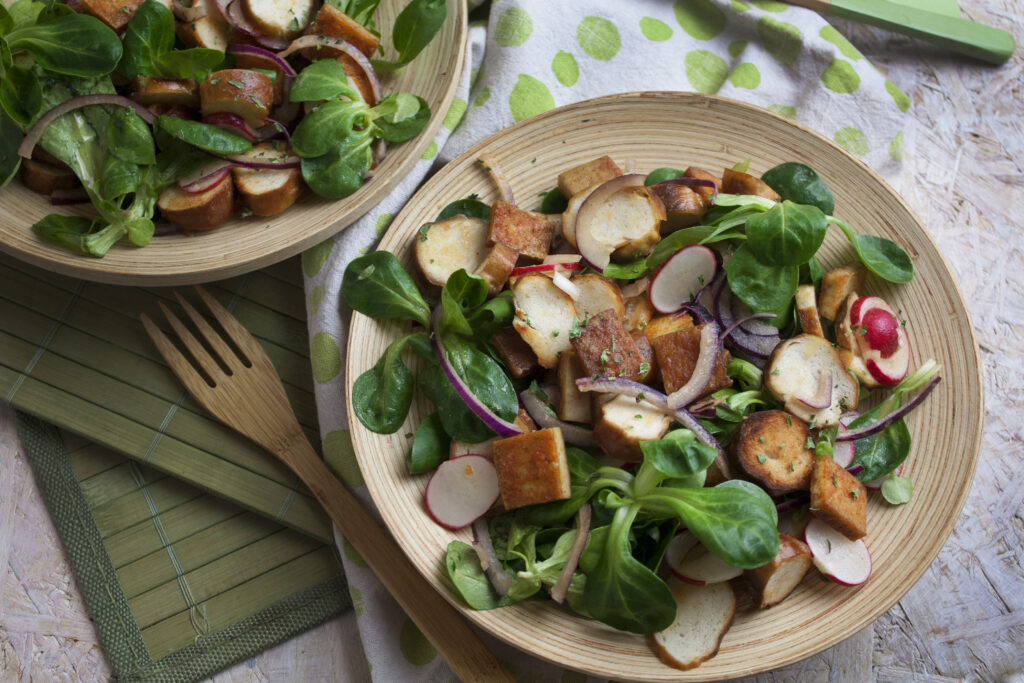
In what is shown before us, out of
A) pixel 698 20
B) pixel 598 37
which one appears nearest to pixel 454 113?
pixel 598 37

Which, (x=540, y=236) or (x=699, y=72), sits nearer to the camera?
(x=540, y=236)

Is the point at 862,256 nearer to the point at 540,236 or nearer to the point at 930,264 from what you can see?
the point at 930,264

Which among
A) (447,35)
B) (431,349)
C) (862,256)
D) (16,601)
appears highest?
(447,35)

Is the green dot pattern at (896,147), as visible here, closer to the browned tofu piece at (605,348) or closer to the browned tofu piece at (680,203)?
the browned tofu piece at (680,203)

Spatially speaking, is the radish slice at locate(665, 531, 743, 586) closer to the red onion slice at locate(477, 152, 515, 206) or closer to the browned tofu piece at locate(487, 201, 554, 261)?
the browned tofu piece at locate(487, 201, 554, 261)

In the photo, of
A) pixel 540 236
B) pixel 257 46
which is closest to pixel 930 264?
pixel 540 236

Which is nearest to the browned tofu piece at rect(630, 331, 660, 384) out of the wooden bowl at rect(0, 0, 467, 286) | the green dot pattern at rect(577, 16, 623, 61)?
the wooden bowl at rect(0, 0, 467, 286)

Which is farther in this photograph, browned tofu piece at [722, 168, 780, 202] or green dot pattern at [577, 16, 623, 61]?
green dot pattern at [577, 16, 623, 61]
